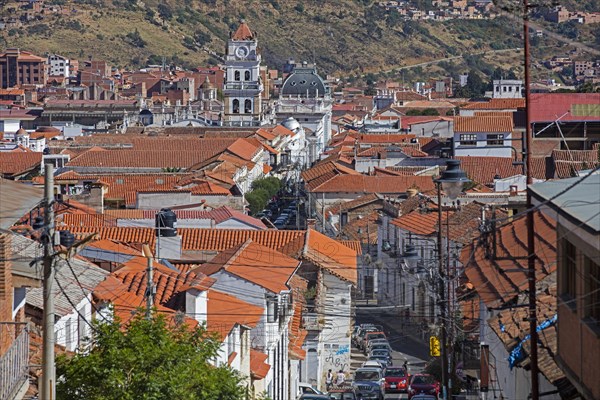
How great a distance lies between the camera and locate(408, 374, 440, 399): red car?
3647 cm

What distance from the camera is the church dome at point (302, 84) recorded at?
161 m

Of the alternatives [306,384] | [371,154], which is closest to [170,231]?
[306,384]

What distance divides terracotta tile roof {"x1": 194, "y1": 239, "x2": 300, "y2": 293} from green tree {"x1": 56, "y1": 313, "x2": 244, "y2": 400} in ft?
36.6

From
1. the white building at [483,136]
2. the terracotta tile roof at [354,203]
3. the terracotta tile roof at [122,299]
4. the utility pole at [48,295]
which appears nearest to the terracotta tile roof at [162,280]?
the terracotta tile roof at [122,299]

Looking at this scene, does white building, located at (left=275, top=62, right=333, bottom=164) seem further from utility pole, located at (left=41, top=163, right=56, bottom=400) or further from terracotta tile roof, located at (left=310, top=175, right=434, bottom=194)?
utility pole, located at (left=41, top=163, right=56, bottom=400)

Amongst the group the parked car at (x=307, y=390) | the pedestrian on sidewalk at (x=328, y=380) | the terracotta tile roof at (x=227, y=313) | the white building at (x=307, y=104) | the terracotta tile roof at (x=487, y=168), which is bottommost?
the pedestrian on sidewalk at (x=328, y=380)

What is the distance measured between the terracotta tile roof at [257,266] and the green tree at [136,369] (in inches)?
439

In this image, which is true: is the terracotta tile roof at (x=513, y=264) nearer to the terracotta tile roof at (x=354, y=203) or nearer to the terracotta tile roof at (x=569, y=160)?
the terracotta tile roof at (x=569, y=160)

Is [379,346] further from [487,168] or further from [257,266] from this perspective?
[487,168]

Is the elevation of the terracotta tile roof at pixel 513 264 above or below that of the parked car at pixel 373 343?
above

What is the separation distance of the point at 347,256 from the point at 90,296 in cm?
2530

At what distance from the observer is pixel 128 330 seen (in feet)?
68.6

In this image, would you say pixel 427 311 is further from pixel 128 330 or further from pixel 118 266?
pixel 128 330

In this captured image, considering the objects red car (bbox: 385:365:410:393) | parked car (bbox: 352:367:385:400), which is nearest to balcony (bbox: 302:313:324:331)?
parked car (bbox: 352:367:385:400)
